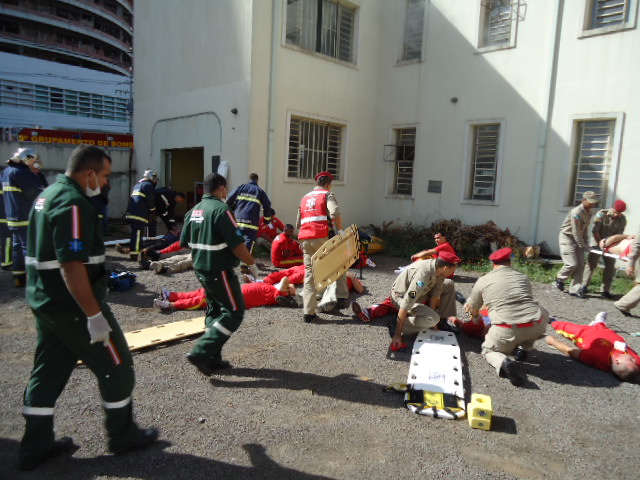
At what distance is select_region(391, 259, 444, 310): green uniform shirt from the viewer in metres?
4.55

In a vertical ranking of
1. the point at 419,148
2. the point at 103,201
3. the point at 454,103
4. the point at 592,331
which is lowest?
the point at 592,331

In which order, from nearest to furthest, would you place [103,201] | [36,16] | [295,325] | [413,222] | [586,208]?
[295,325] < [586,208] < [103,201] < [413,222] < [36,16]

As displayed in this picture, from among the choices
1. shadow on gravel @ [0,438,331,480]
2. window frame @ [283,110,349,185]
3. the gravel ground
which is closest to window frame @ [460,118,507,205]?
window frame @ [283,110,349,185]

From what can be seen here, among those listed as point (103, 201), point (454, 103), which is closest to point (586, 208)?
point (454, 103)

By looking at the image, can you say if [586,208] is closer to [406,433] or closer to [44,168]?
[406,433]

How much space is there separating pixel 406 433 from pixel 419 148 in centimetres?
974

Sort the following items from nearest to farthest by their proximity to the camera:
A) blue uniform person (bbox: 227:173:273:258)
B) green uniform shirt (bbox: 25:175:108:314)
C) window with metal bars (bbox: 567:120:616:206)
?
green uniform shirt (bbox: 25:175:108:314) → blue uniform person (bbox: 227:173:273:258) → window with metal bars (bbox: 567:120:616:206)

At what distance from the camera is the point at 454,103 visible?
11234mm

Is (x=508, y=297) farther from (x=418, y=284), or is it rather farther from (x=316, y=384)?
(x=316, y=384)

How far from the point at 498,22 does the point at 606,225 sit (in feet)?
19.7

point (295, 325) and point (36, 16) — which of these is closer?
point (295, 325)

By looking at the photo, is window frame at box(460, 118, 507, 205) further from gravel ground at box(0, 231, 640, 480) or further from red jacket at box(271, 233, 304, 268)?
gravel ground at box(0, 231, 640, 480)

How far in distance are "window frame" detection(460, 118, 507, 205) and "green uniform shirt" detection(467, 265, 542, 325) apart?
682cm

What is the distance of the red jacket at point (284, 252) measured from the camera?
802 centimetres
